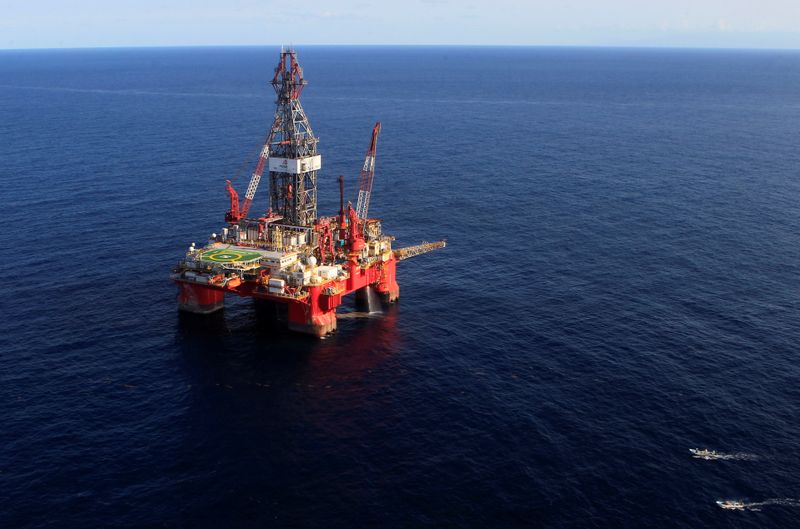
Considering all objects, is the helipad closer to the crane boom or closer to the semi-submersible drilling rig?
the semi-submersible drilling rig

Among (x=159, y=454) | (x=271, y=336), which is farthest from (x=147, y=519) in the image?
(x=271, y=336)

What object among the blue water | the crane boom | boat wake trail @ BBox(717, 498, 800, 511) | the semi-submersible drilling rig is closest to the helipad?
the semi-submersible drilling rig

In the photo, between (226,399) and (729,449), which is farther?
(226,399)

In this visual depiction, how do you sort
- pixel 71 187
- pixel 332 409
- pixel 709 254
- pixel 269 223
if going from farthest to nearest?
pixel 71 187 → pixel 709 254 → pixel 269 223 → pixel 332 409

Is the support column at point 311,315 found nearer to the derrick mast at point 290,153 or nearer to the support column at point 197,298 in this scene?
the support column at point 197,298

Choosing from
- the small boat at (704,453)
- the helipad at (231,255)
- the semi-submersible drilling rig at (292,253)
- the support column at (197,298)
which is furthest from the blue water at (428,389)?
the helipad at (231,255)

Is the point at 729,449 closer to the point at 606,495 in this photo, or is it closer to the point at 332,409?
the point at 606,495
